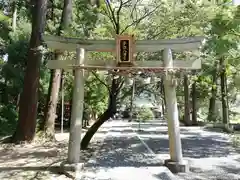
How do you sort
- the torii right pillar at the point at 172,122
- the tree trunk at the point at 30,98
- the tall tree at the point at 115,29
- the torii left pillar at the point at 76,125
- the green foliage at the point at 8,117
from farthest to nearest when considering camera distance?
the green foliage at the point at 8,117, the tree trunk at the point at 30,98, the tall tree at the point at 115,29, the torii right pillar at the point at 172,122, the torii left pillar at the point at 76,125

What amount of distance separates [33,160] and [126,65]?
147 inches

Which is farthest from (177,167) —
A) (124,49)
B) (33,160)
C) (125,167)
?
(33,160)

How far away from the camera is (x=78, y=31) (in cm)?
893

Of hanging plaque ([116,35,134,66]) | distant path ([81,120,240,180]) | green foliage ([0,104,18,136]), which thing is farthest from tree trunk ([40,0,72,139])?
hanging plaque ([116,35,134,66])

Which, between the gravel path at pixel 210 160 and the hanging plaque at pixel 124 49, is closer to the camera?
the gravel path at pixel 210 160

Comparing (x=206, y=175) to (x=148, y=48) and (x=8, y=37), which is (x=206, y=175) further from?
(x=8, y=37)

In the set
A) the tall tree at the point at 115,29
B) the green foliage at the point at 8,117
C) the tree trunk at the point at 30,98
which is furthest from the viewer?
the green foliage at the point at 8,117

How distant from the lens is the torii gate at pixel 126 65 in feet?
22.0

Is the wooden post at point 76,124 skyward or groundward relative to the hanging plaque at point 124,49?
groundward

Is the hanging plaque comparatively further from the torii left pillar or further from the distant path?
the distant path

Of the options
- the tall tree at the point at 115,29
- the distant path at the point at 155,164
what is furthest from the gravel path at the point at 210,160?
the tall tree at the point at 115,29

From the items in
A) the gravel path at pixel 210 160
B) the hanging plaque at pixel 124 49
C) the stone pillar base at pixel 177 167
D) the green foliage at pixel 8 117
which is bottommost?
the gravel path at pixel 210 160

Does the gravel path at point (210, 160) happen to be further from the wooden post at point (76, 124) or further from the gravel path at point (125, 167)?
the wooden post at point (76, 124)

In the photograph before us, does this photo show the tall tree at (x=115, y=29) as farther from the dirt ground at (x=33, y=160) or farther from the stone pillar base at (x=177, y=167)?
the stone pillar base at (x=177, y=167)
